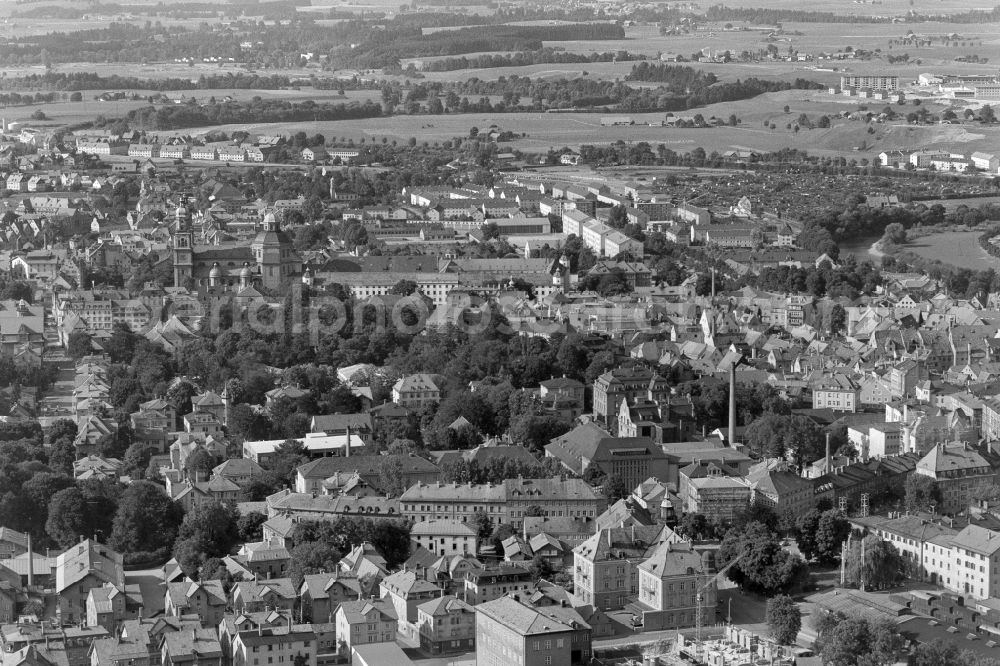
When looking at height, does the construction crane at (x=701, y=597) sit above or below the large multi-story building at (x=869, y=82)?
above

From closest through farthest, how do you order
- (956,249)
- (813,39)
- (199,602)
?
(199,602) → (956,249) → (813,39)

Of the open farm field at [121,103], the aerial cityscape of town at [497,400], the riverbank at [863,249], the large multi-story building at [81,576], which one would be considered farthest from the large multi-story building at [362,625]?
the open farm field at [121,103]

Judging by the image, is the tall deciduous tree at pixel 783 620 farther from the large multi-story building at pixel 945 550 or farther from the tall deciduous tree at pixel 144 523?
the tall deciduous tree at pixel 144 523

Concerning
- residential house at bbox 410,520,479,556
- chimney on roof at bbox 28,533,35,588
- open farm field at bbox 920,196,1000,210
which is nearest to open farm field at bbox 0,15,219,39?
open farm field at bbox 920,196,1000,210

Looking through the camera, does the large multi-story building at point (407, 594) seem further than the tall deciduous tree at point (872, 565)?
No

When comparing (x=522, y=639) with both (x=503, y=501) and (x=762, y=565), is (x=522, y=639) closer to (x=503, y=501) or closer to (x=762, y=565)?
(x=762, y=565)

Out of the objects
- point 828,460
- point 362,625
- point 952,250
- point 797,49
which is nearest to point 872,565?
point 828,460
